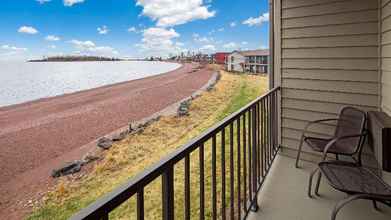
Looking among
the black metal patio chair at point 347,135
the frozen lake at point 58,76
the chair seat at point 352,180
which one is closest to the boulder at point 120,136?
the frozen lake at point 58,76

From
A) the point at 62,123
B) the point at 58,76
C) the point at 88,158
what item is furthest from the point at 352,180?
the point at 58,76

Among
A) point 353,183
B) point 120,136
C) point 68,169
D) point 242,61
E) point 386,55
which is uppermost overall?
point 242,61

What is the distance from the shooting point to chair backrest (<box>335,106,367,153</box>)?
208cm

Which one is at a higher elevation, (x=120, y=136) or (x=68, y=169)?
(x=120, y=136)

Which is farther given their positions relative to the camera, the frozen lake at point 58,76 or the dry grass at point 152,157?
the frozen lake at point 58,76

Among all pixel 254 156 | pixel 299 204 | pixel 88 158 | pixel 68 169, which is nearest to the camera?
pixel 254 156

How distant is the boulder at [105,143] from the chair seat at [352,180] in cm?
628

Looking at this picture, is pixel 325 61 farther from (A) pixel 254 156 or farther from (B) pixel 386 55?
Result: (A) pixel 254 156

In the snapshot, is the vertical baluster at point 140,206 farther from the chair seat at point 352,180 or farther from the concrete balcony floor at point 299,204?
the concrete balcony floor at point 299,204

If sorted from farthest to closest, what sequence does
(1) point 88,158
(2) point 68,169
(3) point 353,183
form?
(1) point 88,158
(2) point 68,169
(3) point 353,183

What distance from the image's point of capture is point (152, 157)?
5988mm

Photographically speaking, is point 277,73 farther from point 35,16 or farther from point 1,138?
point 35,16

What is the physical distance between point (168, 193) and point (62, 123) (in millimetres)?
8907

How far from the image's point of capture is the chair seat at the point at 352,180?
1.44 metres
